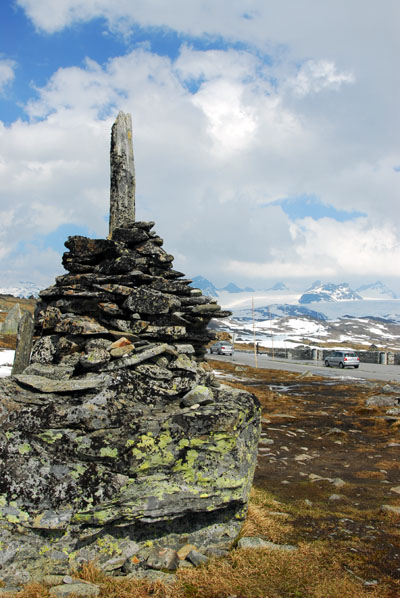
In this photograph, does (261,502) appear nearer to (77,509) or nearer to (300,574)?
(300,574)

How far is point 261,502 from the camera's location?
8328 mm

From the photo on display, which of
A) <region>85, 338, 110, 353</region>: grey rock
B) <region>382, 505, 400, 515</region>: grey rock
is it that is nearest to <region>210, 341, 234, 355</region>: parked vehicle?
<region>382, 505, 400, 515</region>: grey rock

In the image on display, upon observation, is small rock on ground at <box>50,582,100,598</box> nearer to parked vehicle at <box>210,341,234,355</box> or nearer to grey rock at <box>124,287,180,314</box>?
grey rock at <box>124,287,180,314</box>

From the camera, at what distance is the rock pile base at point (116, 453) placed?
19.6 feet

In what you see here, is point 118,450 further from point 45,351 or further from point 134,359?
point 45,351

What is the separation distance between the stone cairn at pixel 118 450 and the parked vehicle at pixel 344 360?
45329 mm

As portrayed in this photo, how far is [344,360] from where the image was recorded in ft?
164

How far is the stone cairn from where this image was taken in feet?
19.6

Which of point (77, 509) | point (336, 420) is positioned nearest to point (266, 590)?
point (77, 509)

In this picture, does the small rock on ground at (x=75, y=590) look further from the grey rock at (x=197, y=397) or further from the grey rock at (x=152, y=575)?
the grey rock at (x=197, y=397)

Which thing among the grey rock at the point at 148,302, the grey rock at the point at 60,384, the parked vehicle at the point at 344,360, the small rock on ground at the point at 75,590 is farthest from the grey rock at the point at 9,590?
the parked vehicle at the point at 344,360

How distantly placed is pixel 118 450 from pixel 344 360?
47.6 meters

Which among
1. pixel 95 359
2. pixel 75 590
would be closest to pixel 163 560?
pixel 75 590

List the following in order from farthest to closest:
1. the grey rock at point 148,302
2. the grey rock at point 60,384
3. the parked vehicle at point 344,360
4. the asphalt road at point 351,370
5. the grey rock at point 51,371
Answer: the parked vehicle at point 344,360 < the asphalt road at point 351,370 < the grey rock at point 148,302 < the grey rock at point 51,371 < the grey rock at point 60,384
